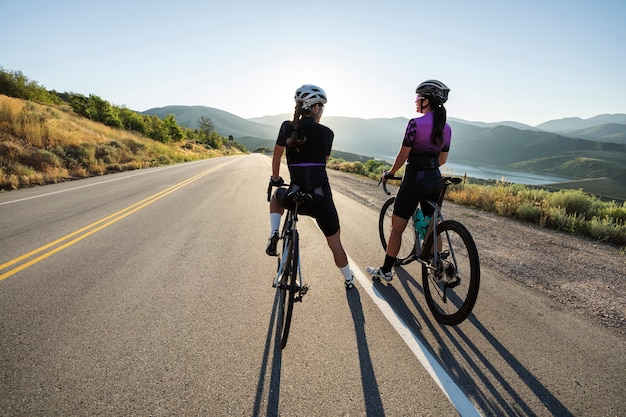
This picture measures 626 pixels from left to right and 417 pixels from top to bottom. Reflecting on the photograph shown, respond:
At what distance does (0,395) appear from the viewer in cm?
197

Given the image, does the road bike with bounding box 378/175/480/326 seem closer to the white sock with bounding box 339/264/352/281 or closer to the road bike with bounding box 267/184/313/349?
the white sock with bounding box 339/264/352/281

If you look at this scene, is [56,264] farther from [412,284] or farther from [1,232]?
[412,284]

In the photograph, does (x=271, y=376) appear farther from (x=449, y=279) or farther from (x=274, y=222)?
(x=449, y=279)

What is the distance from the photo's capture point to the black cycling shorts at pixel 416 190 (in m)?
3.21

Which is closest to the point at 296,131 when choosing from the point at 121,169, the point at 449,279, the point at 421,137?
the point at 421,137

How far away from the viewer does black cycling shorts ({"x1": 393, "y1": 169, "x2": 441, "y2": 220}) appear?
10.5 feet

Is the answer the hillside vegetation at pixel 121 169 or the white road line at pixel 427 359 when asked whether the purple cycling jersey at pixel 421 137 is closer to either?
the white road line at pixel 427 359

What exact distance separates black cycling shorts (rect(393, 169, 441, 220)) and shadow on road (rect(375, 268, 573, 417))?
1094mm

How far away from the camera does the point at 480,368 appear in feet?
7.63

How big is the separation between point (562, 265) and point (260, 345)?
4.84 m

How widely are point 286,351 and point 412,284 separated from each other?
6.77 feet

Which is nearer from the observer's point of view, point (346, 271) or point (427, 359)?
point (427, 359)

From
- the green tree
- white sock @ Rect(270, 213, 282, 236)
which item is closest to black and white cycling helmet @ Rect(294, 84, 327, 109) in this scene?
white sock @ Rect(270, 213, 282, 236)

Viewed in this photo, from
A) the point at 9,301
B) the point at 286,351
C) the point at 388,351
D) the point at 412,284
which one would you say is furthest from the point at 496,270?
the point at 9,301
